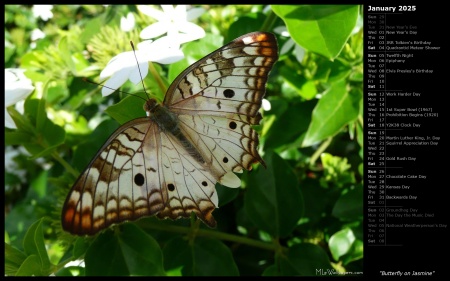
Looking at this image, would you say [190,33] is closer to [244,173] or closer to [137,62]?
[137,62]

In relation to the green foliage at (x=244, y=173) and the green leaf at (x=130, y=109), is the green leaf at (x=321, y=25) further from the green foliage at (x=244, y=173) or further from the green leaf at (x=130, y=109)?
the green leaf at (x=130, y=109)

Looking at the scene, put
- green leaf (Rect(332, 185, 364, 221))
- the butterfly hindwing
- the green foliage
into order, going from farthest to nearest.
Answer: green leaf (Rect(332, 185, 364, 221)), the green foliage, the butterfly hindwing

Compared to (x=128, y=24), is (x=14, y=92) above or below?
below

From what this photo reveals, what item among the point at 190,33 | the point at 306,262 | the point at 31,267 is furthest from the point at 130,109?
the point at 306,262

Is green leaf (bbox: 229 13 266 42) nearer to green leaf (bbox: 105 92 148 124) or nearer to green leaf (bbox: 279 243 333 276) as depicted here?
green leaf (bbox: 105 92 148 124)

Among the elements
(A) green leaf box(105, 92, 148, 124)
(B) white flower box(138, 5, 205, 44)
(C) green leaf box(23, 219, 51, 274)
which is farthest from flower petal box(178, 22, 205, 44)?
(C) green leaf box(23, 219, 51, 274)

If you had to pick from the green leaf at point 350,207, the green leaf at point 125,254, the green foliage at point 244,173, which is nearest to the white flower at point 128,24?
the green foliage at point 244,173

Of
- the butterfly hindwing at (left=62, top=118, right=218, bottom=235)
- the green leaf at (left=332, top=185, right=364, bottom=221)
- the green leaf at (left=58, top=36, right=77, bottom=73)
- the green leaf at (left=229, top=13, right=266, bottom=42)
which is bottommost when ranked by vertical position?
the green leaf at (left=332, top=185, right=364, bottom=221)
